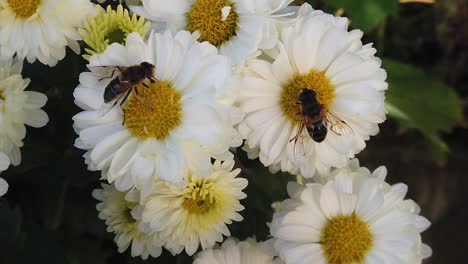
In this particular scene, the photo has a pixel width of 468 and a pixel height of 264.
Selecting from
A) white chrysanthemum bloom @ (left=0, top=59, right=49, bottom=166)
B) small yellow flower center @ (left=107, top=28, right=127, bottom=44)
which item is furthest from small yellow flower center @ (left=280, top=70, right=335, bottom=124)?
white chrysanthemum bloom @ (left=0, top=59, right=49, bottom=166)

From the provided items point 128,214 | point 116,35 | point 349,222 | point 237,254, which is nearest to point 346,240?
point 349,222

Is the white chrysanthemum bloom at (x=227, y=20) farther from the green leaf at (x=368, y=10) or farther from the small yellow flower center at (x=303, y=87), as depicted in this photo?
the green leaf at (x=368, y=10)

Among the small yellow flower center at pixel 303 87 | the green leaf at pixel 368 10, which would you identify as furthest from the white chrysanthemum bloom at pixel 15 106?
the green leaf at pixel 368 10

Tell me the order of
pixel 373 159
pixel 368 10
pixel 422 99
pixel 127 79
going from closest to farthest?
1. pixel 127 79
2. pixel 368 10
3. pixel 422 99
4. pixel 373 159

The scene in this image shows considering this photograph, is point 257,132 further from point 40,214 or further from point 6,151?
point 40,214

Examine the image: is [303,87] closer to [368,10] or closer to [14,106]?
[14,106]

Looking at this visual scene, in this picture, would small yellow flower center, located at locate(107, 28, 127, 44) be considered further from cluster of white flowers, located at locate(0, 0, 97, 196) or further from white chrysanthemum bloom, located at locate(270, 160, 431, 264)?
white chrysanthemum bloom, located at locate(270, 160, 431, 264)
